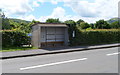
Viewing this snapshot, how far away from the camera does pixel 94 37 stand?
59.4ft

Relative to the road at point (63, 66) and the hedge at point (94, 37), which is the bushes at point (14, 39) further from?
the road at point (63, 66)

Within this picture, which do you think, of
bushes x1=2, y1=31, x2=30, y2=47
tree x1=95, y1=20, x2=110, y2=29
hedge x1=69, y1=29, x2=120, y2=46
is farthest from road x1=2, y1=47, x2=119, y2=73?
tree x1=95, y1=20, x2=110, y2=29

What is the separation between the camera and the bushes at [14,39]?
46.5 ft

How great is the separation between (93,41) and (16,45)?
10.8 m

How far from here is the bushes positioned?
14.2 meters

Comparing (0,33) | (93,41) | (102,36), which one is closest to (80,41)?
(93,41)

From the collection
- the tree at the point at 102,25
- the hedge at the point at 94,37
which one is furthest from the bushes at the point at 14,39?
the tree at the point at 102,25

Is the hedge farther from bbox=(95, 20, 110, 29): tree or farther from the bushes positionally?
bbox=(95, 20, 110, 29): tree

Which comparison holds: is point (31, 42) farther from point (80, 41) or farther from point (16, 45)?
point (80, 41)

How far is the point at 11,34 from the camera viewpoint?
47.6ft

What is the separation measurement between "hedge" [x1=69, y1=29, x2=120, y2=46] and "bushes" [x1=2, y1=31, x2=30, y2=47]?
6175mm

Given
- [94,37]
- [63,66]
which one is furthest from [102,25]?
[63,66]

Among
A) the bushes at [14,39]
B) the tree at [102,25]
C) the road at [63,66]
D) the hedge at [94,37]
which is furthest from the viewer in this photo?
the tree at [102,25]

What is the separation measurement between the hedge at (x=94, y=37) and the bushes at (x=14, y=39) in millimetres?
6175
